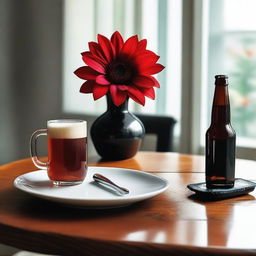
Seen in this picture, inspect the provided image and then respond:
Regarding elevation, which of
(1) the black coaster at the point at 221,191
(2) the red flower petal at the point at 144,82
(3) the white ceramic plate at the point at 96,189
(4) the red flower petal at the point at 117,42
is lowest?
(1) the black coaster at the point at 221,191

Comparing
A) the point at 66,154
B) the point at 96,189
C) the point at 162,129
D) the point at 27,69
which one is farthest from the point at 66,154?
the point at 27,69

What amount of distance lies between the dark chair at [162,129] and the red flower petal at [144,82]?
1.89 feet

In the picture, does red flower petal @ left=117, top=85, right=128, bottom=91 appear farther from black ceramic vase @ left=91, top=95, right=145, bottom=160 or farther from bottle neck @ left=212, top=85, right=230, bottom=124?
bottle neck @ left=212, top=85, right=230, bottom=124

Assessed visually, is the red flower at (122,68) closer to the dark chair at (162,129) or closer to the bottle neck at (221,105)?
the bottle neck at (221,105)

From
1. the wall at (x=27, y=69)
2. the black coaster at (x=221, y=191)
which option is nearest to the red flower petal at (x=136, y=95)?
the black coaster at (x=221, y=191)

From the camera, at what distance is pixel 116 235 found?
83 centimetres

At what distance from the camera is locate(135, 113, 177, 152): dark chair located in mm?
2006

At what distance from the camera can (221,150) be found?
115 cm

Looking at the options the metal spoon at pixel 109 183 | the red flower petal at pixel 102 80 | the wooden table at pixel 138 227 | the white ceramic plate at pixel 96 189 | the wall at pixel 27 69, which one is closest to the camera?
the wooden table at pixel 138 227

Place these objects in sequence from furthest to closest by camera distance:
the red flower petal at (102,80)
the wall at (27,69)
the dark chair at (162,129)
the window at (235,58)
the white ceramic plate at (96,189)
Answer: the wall at (27,69)
the window at (235,58)
the dark chair at (162,129)
the red flower petal at (102,80)
the white ceramic plate at (96,189)

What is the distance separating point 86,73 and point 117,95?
11 centimetres

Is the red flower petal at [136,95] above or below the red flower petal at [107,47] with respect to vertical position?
below

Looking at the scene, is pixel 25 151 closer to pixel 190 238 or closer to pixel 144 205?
pixel 144 205

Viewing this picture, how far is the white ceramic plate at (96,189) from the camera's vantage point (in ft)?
3.07
